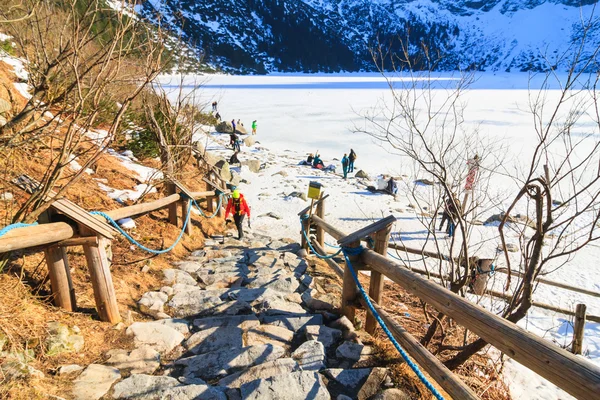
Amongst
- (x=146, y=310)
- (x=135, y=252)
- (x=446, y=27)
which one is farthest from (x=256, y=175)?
(x=446, y=27)

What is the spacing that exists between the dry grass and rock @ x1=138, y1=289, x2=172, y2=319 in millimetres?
2111

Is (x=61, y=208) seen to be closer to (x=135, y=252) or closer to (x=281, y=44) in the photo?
(x=135, y=252)

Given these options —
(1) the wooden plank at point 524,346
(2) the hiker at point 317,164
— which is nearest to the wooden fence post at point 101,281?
(1) the wooden plank at point 524,346

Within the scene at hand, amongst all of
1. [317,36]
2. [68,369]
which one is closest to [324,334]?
[68,369]

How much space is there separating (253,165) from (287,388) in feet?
49.9

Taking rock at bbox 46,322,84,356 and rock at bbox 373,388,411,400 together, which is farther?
rock at bbox 46,322,84,356

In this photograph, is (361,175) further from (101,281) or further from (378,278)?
(101,281)

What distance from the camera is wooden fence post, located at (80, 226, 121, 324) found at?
301 centimetres

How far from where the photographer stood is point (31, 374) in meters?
2.17

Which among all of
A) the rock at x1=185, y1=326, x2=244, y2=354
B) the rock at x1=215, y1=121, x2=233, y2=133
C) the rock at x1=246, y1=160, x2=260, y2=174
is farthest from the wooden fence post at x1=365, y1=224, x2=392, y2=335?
the rock at x1=215, y1=121, x2=233, y2=133

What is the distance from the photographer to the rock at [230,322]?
3248 mm

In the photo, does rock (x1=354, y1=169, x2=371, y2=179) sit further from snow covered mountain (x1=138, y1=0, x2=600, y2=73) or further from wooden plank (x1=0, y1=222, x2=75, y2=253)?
snow covered mountain (x1=138, y1=0, x2=600, y2=73)

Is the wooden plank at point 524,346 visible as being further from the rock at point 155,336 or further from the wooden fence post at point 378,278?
the rock at point 155,336

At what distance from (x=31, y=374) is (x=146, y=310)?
4.57ft
